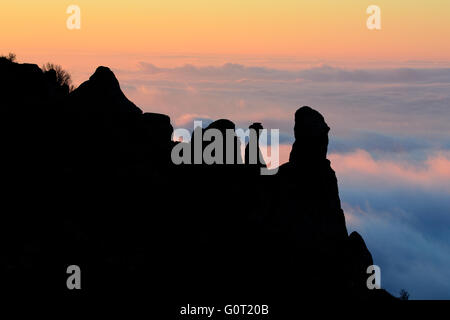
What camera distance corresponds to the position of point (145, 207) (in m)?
93.6

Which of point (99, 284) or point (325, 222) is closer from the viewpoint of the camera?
point (99, 284)

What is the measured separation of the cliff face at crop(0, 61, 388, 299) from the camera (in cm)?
8688

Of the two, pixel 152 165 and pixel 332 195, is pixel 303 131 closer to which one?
pixel 332 195

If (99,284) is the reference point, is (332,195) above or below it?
above

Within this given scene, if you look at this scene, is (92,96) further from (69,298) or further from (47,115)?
(69,298)

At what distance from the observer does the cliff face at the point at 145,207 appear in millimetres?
86875

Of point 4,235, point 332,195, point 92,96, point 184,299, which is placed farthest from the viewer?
point 332,195

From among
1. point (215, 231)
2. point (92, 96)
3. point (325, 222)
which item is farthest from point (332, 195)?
point (92, 96)

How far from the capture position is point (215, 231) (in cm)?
9488

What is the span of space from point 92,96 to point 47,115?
19.4 ft

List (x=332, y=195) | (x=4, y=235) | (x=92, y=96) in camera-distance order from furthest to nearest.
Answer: (x=332, y=195) → (x=92, y=96) → (x=4, y=235)
